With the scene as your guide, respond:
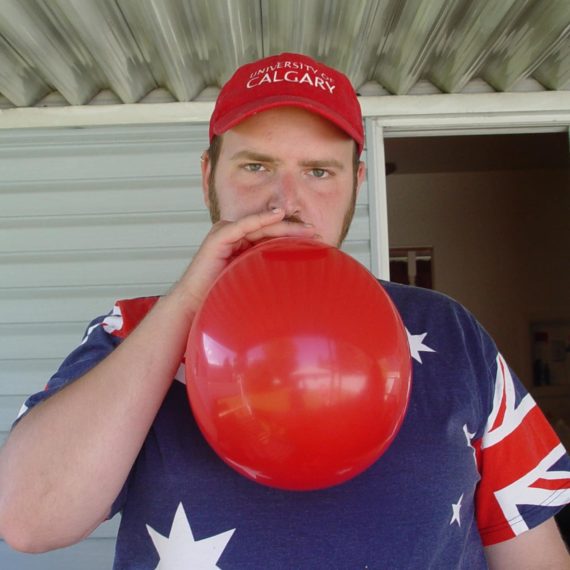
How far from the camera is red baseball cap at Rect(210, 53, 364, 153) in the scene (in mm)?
1018

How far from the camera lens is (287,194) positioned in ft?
3.21

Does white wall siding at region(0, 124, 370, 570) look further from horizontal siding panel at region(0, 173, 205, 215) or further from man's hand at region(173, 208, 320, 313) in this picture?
man's hand at region(173, 208, 320, 313)

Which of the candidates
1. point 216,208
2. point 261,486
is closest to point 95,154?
point 216,208

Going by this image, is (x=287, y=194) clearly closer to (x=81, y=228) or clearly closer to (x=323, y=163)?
(x=323, y=163)

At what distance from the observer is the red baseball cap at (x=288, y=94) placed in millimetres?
1018

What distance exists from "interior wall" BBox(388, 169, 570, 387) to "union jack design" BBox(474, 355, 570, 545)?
13.2 feet

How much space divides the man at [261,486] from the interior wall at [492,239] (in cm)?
401

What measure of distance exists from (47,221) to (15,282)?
32 cm

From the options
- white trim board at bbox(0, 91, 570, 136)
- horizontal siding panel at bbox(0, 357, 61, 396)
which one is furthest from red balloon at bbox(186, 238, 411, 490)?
horizontal siding panel at bbox(0, 357, 61, 396)

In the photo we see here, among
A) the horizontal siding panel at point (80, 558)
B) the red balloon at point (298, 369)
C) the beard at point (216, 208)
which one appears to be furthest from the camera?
the horizontal siding panel at point (80, 558)

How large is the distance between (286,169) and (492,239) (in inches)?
174

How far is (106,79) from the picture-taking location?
237 cm

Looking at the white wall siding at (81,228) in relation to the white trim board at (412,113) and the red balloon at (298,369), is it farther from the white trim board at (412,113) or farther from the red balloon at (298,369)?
the red balloon at (298,369)

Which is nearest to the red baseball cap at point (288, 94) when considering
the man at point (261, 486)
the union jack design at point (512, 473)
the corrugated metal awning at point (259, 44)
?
the man at point (261, 486)
